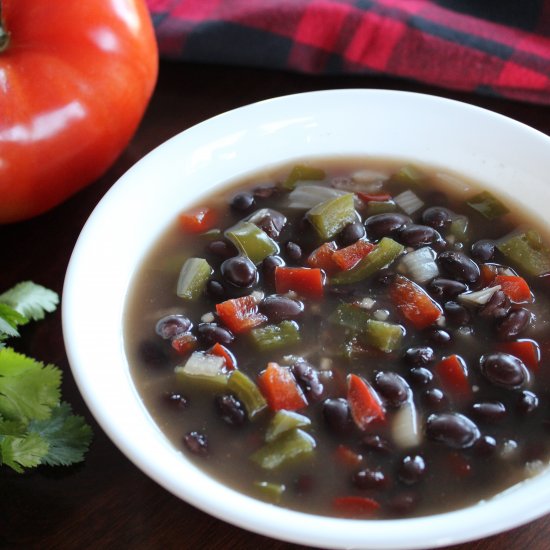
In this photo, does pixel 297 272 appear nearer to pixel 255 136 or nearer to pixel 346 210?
pixel 346 210

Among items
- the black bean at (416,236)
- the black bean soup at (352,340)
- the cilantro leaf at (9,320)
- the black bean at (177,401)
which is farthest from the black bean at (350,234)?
the cilantro leaf at (9,320)

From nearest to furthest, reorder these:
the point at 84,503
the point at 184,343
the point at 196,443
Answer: the point at 196,443 → the point at 84,503 → the point at 184,343

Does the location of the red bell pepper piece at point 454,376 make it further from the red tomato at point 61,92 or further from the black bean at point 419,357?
the red tomato at point 61,92

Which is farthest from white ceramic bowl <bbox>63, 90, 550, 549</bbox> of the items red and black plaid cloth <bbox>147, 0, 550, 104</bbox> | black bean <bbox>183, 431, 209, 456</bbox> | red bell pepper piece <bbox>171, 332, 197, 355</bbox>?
red and black plaid cloth <bbox>147, 0, 550, 104</bbox>

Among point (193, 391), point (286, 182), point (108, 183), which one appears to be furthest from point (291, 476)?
point (108, 183)

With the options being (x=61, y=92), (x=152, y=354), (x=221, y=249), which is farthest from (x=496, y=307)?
(x=61, y=92)

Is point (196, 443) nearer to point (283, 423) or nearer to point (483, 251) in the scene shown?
point (283, 423)
